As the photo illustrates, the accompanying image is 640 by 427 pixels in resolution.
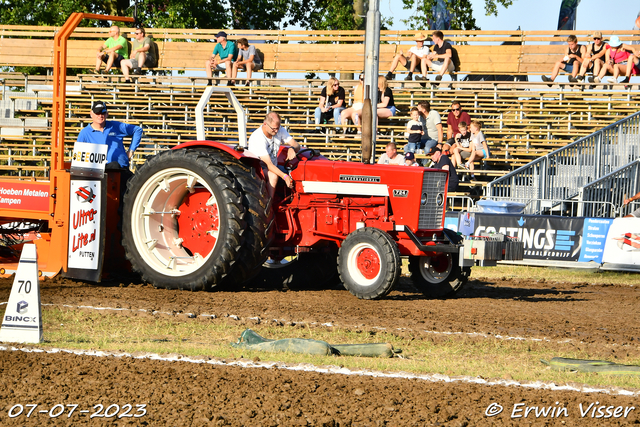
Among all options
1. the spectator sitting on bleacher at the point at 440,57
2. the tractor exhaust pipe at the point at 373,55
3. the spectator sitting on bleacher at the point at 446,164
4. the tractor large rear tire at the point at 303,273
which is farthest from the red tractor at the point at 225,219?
the spectator sitting on bleacher at the point at 440,57

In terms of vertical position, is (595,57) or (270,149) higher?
(595,57)

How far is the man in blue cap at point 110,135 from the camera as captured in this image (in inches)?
363

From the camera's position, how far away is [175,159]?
8727 millimetres

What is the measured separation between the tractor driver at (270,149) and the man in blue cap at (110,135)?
1.46 meters

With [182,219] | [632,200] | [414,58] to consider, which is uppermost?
[414,58]

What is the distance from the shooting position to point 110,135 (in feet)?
30.9

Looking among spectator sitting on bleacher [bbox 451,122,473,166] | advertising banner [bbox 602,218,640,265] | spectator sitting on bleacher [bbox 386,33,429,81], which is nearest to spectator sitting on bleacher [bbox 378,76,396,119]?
spectator sitting on bleacher [bbox 451,122,473,166]

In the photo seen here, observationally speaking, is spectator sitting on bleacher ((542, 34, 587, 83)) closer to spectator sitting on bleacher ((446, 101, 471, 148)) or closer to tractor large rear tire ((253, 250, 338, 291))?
spectator sitting on bleacher ((446, 101, 471, 148))

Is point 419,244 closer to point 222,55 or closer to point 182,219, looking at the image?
point 182,219

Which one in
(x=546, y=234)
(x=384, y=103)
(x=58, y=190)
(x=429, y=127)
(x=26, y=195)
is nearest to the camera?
(x=58, y=190)

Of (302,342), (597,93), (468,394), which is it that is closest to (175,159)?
(302,342)

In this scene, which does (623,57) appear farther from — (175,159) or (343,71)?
(175,159)

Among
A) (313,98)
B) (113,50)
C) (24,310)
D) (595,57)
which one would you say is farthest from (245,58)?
(24,310)

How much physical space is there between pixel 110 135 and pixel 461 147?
33.3 feet
